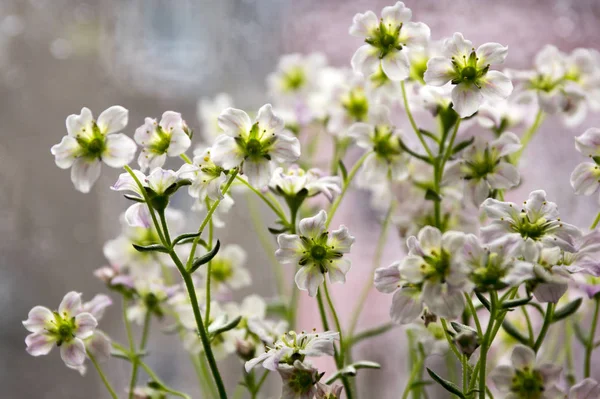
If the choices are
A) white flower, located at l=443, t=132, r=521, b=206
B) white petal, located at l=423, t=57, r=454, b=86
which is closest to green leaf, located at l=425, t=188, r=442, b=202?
white flower, located at l=443, t=132, r=521, b=206

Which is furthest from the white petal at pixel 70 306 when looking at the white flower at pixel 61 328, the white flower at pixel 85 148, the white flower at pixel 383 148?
the white flower at pixel 383 148

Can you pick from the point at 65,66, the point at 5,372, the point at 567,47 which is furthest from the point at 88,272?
the point at 567,47

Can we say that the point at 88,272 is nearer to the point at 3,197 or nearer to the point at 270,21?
the point at 3,197

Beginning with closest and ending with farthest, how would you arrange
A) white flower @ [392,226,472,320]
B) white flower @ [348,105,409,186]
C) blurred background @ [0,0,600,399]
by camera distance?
white flower @ [392,226,472,320] < white flower @ [348,105,409,186] < blurred background @ [0,0,600,399]

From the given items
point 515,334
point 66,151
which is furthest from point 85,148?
point 515,334

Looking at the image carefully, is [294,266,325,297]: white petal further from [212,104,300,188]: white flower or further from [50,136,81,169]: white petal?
[50,136,81,169]: white petal
